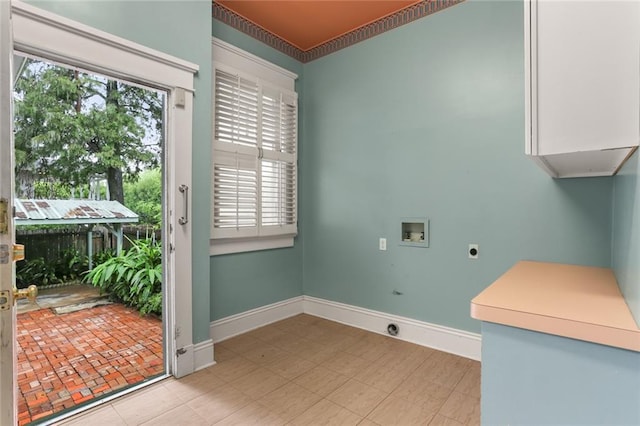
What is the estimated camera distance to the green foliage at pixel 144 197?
13.6 ft

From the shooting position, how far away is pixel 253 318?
9.88 feet

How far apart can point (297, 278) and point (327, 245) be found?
1.75 feet

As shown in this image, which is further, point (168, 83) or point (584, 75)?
point (168, 83)

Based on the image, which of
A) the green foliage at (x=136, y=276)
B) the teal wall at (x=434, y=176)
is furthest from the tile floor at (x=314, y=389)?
the green foliage at (x=136, y=276)

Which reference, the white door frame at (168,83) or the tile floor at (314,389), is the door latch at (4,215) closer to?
the white door frame at (168,83)

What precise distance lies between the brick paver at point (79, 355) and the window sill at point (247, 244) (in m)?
0.99

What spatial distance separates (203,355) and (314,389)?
88 centimetres

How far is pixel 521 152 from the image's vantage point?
2.19 metres

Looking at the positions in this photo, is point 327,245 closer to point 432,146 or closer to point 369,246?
point 369,246

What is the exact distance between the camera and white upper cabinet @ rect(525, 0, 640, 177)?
872mm

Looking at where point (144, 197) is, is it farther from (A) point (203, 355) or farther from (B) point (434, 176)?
(B) point (434, 176)

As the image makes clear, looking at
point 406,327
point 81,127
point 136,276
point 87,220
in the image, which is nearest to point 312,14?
point 406,327

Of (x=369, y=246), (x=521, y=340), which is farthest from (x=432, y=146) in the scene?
(x=521, y=340)

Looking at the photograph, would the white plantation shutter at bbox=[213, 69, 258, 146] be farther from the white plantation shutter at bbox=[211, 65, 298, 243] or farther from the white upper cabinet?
the white upper cabinet
